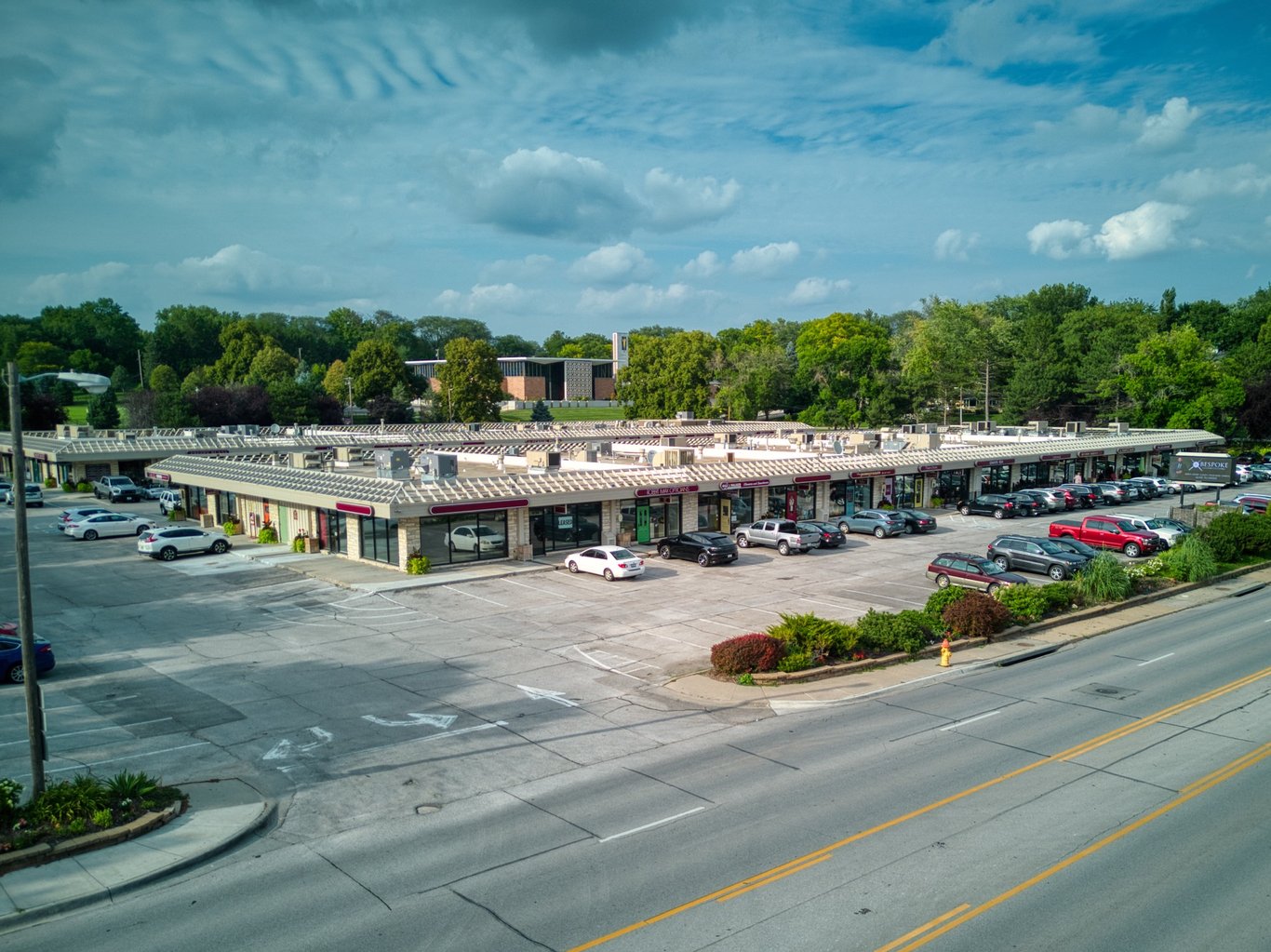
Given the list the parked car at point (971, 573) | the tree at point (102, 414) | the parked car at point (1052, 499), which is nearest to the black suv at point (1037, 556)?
the parked car at point (971, 573)

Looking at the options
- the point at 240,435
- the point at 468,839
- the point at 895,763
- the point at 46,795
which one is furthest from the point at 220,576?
the point at 240,435

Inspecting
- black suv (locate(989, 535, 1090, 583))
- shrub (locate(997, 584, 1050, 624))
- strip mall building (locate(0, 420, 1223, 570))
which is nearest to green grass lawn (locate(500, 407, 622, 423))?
strip mall building (locate(0, 420, 1223, 570))

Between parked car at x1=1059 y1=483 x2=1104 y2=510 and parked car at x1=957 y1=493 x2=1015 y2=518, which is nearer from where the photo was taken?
parked car at x1=957 y1=493 x2=1015 y2=518

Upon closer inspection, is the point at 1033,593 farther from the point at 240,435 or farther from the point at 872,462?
the point at 240,435

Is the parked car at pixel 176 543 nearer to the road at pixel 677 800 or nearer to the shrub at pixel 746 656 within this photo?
the road at pixel 677 800

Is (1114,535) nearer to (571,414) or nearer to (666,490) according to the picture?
(666,490)

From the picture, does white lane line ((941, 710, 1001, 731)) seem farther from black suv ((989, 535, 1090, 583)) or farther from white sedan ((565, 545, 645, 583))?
white sedan ((565, 545, 645, 583))

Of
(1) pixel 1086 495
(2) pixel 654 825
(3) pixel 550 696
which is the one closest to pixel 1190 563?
(1) pixel 1086 495
